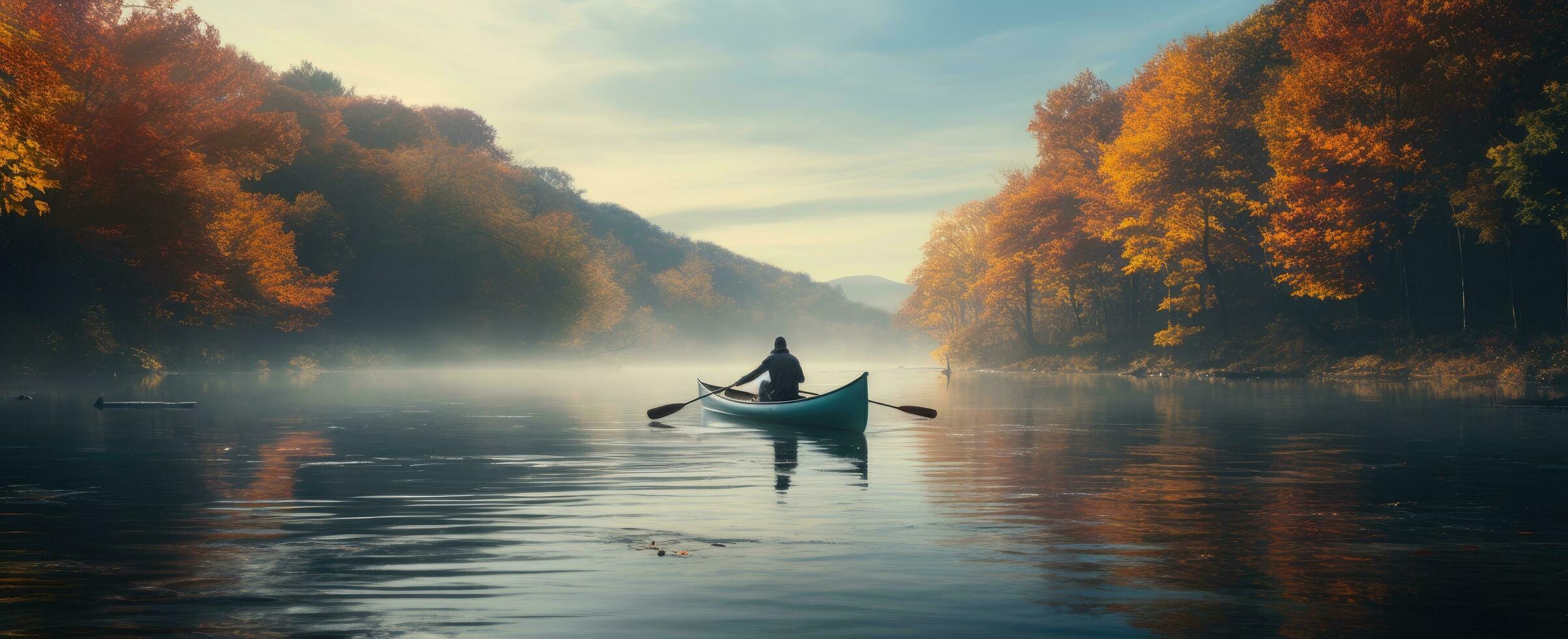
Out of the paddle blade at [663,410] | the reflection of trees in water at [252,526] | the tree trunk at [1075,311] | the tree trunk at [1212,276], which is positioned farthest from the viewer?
the tree trunk at [1075,311]

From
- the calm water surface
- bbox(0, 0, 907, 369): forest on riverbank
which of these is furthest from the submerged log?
bbox(0, 0, 907, 369): forest on riverbank

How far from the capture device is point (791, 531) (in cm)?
1102

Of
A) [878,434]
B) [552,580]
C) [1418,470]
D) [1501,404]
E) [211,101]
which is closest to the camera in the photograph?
[552,580]

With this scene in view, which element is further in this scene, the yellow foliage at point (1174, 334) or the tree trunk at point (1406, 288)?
the yellow foliage at point (1174, 334)

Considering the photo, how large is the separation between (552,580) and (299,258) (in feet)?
200

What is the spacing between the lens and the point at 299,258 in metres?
64.0

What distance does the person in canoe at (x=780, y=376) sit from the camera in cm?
2594

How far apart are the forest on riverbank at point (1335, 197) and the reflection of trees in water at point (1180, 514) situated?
21317mm

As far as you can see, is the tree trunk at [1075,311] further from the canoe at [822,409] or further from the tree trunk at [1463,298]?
the canoe at [822,409]

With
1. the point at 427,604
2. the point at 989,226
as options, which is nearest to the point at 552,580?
the point at 427,604

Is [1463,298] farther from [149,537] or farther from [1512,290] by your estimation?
[149,537]

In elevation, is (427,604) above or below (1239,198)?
below

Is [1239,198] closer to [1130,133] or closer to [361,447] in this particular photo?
[1130,133]

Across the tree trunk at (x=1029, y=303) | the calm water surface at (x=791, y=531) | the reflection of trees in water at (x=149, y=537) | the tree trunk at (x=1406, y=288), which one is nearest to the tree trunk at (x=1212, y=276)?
the tree trunk at (x=1406, y=288)
